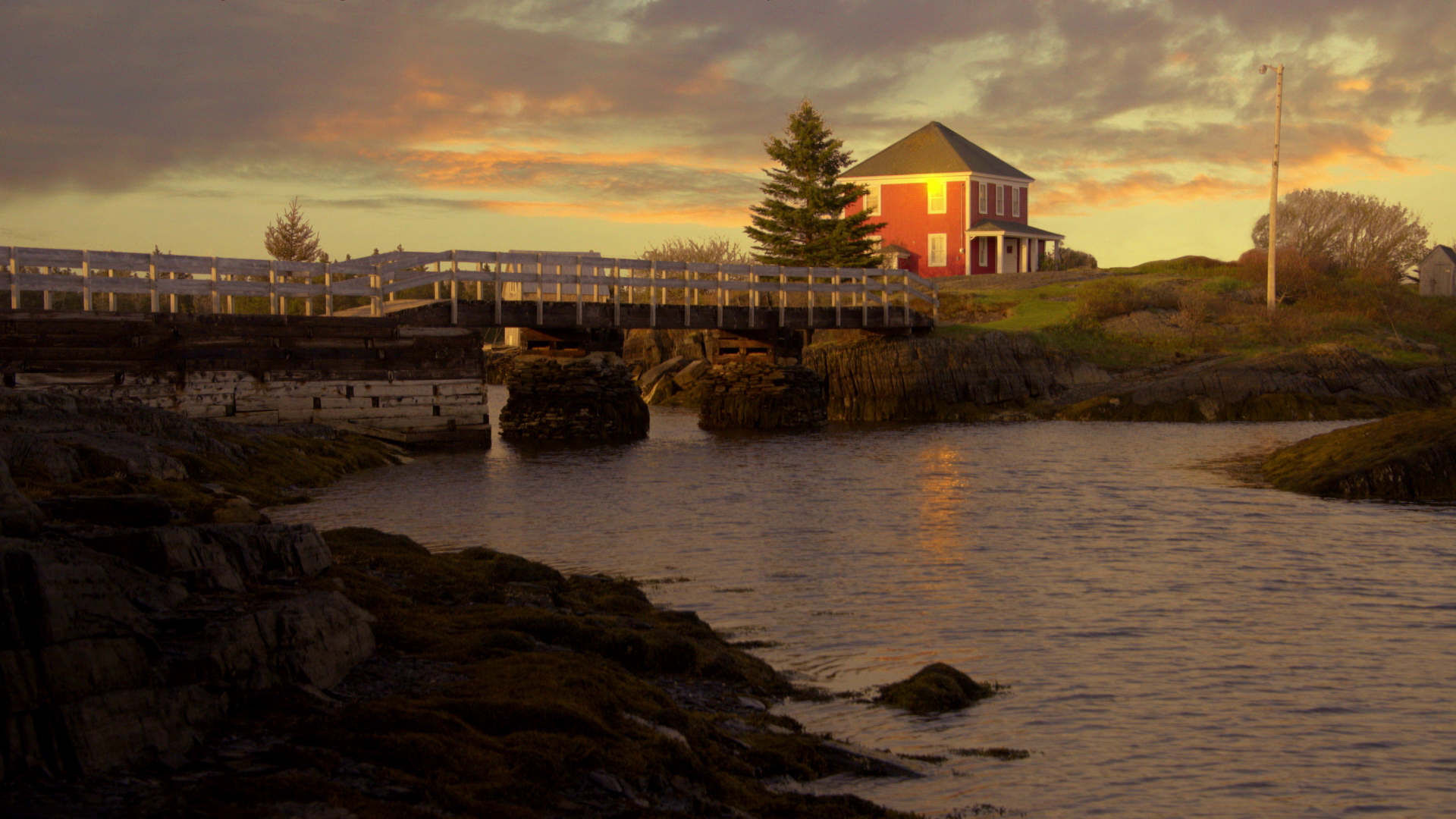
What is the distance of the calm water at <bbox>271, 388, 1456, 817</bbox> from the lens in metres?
7.22

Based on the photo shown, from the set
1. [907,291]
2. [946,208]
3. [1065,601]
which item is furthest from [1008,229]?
[1065,601]

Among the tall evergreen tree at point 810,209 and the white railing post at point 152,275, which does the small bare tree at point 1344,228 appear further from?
the white railing post at point 152,275

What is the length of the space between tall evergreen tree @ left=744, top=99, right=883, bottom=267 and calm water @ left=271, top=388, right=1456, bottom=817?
30.7 m

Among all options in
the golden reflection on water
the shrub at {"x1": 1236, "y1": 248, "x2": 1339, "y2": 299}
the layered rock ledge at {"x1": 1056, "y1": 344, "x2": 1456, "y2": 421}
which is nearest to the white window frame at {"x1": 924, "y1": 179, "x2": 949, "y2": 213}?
the shrub at {"x1": 1236, "y1": 248, "x2": 1339, "y2": 299}

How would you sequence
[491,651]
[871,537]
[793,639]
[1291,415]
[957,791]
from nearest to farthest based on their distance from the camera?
1. [957,791]
2. [491,651]
3. [793,639]
4. [871,537]
5. [1291,415]

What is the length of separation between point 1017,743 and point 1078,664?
6.63 ft

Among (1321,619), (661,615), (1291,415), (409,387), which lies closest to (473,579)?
(661,615)

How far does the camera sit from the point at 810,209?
184 feet

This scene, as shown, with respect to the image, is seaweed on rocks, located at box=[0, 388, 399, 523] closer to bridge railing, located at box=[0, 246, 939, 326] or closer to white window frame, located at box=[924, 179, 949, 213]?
bridge railing, located at box=[0, 246, 939, 326]

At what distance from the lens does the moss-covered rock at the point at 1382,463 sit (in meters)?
18.7

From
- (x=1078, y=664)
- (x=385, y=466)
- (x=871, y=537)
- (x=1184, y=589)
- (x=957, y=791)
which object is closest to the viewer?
(x=957, y=791)

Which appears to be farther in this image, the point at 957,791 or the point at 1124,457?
the point at 1124,457

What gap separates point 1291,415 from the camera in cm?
3628

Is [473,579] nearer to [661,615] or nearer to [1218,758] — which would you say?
[661,615]
